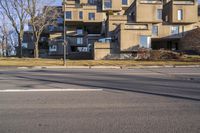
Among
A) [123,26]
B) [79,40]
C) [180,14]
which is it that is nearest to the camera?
[123,26]

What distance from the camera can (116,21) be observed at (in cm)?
6269

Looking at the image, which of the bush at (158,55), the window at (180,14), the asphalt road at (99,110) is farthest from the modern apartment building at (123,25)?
the asphalt road at (99,110)

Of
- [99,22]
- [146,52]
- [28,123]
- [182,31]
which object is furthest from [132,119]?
[99,22]

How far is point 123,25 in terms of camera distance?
50.2 m

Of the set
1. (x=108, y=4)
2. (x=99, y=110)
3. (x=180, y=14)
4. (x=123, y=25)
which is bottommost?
(x=99, y=110)

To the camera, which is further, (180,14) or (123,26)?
(180,14)

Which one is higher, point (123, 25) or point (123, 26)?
point (123, 25)

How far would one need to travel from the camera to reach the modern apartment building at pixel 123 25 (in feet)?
165

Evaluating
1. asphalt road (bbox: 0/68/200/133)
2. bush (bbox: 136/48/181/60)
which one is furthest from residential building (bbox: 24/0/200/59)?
asphalt road (bbox: 0/68/200/133)

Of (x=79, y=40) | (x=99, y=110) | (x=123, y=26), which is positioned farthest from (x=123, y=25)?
(x=99, y=110)

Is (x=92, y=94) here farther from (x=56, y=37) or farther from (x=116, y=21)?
(x=56, y=37)

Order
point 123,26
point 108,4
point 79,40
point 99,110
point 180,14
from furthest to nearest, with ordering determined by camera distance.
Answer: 1. point 79,40
2. point 108,4
3. point 180,14
4. point 123,26
5. point 99,110

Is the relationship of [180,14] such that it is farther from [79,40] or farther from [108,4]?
[79,40]

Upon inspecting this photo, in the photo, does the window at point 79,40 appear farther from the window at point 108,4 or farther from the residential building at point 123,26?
the window at point 108,4
